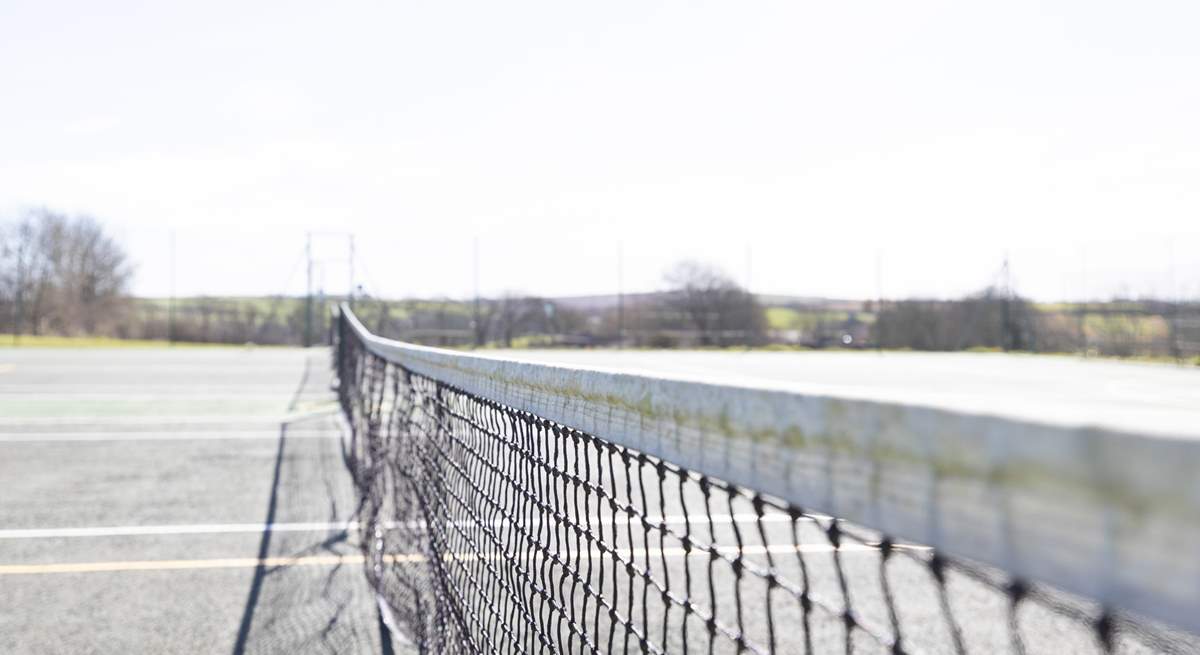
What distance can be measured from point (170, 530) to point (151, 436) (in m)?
4.99

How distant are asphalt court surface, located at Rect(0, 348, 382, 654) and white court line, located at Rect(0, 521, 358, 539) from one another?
2 cm

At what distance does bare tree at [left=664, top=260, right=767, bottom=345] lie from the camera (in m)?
36.4

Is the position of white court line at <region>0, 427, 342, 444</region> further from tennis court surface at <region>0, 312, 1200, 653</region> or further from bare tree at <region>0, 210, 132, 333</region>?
bare tree at <region>0, 210, 132, 333</region>

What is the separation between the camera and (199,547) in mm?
5906

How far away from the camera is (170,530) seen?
632 cm

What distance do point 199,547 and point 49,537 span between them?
3.36ft

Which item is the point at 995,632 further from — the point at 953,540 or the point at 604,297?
the point at 604,297

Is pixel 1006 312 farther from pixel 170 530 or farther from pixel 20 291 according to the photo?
pixel 20 291

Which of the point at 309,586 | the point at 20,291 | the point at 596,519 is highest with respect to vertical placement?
the point at 20,291

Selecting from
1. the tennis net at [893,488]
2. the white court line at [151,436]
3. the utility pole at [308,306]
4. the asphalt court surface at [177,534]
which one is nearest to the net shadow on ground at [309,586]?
the asphalt court surface at [177,534]

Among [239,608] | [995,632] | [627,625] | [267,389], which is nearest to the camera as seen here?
[627,625]

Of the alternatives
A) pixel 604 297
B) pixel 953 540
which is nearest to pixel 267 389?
pixel 953 540

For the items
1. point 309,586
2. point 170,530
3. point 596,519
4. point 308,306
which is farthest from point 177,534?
point 308,306

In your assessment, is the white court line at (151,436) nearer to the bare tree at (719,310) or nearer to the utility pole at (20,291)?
the bare tree at (719,310)
